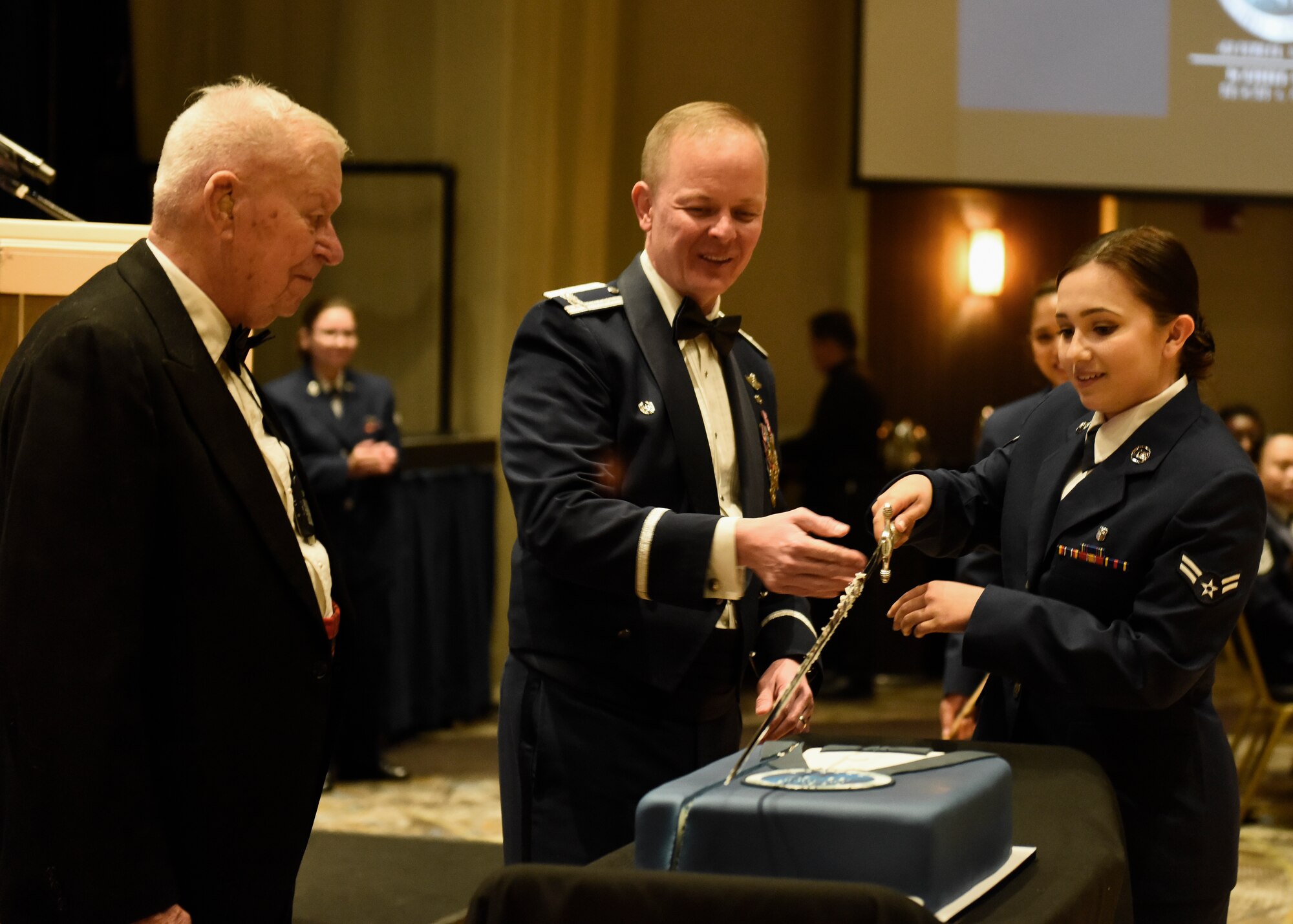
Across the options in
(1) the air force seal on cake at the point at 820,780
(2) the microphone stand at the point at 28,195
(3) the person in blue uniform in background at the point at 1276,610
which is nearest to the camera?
(1) the air force seal on cake at the point at 820,780

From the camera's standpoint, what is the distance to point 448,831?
4285mm

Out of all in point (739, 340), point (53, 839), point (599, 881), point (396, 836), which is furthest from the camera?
point (396, 836)

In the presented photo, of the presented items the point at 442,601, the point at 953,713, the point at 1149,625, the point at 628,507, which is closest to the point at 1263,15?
the point at 442,601

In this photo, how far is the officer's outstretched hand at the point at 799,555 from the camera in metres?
1.52

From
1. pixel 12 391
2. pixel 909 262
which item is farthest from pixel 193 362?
pixel 909 262

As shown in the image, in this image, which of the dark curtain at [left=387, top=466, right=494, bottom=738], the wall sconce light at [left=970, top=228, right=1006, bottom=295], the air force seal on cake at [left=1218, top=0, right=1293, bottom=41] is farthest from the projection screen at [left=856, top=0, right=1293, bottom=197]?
the dark curtain at [left=387, top=466, right=494, bottom=738]

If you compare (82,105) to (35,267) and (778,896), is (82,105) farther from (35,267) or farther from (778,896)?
(778,896)

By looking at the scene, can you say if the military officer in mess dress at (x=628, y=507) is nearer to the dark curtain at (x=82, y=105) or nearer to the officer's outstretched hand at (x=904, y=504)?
the officer's outstretched hand at (x=904, y=504)

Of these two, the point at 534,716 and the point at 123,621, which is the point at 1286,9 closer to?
the point at 534,716

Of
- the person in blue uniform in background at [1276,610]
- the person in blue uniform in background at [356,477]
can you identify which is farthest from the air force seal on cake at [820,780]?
the person in blue uniform in background at [356,477]

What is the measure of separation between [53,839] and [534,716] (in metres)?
0.63

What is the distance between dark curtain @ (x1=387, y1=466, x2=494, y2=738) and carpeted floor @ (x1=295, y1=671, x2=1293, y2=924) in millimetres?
143

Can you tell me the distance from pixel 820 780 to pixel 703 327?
0.81 metres

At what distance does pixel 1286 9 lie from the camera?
6.09 meters
